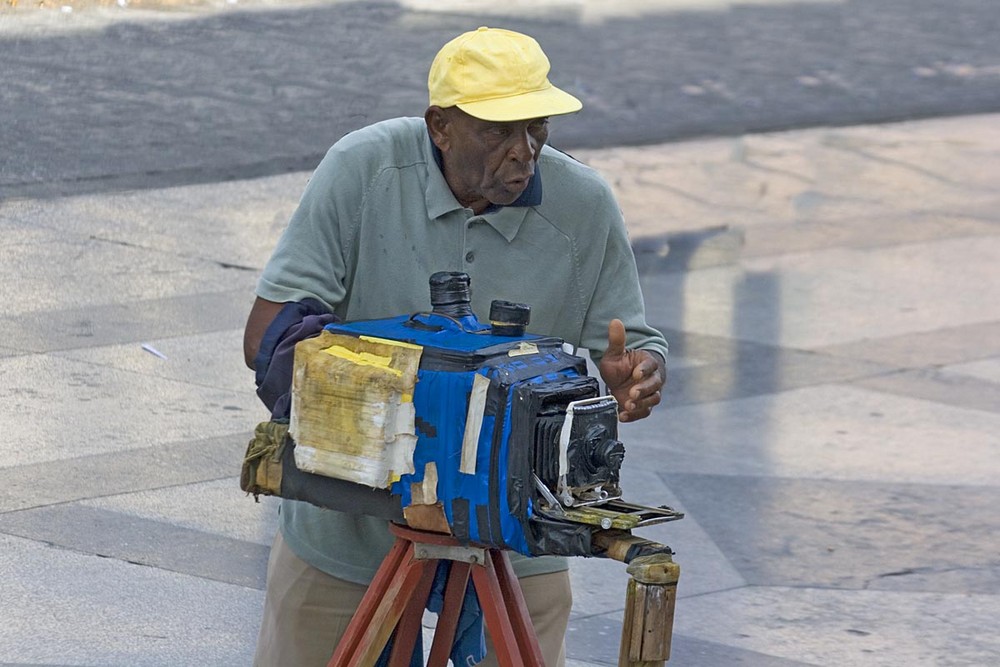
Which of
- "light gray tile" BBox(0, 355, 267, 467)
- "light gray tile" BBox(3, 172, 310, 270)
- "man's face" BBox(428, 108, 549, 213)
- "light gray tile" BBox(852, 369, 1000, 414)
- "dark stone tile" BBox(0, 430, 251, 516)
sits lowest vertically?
"light gray tile" BBox(852, 369, 1000, 414)

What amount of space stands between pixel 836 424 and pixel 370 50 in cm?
696

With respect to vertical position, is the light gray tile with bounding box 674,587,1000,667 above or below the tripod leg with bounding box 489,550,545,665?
below

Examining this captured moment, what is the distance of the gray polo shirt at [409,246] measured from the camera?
8.98 ft

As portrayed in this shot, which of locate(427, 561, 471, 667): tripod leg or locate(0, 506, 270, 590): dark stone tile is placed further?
locate(0, 506, 270, 590): dark stone tile

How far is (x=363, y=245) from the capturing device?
9.08 feet

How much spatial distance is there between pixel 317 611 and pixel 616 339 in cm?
Result: 72

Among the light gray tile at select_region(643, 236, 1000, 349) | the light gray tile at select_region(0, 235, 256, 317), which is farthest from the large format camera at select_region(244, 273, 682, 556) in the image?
the light gray tile at select_region(643, 236, 1000, 349)

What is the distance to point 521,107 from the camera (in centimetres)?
259

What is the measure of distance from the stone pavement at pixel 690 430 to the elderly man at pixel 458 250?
1.28 meters

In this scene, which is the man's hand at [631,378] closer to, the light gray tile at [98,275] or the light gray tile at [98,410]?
the light gray tile at [98,410]

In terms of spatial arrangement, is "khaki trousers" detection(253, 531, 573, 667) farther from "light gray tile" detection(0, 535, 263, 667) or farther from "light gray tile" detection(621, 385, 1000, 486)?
"light gray tile" detection(621, 385, 1000, 486)

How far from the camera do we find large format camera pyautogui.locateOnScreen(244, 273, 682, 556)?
2.30 meters

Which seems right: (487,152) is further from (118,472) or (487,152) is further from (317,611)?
(118,472)

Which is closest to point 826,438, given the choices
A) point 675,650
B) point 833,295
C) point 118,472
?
point 675,650
